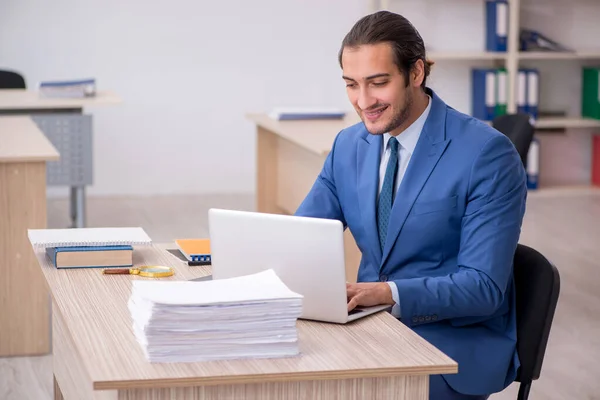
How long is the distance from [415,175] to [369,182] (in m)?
0.13

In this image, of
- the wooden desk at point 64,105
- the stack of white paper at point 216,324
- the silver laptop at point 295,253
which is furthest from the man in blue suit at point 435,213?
the wooden desk at point 64,105

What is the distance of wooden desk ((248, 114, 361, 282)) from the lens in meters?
4.48

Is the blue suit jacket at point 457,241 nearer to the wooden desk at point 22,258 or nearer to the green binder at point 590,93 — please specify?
the wooden desk at point 22,258

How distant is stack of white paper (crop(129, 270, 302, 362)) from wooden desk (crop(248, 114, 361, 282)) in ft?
7.66

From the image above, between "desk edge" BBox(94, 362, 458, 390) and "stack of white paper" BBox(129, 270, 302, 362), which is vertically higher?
"stack of white paper" BBox(129, 270, 302, 362)

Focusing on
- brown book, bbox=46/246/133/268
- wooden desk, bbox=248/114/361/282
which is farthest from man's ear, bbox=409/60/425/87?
wooden desk, bbox=248/114/361/282

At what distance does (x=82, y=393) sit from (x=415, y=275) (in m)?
0.78

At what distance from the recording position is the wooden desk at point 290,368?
1.58m

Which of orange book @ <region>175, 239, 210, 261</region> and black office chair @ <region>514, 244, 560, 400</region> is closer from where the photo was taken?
black office chair @ <region>514, 244, 560, 400</region>

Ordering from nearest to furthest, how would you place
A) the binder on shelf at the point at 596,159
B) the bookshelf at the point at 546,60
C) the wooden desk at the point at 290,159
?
1. the wooden desk at the point at 290,159
2. the bookshelf at the point at 546,60
3. the binder on shelf at the point at 596,159

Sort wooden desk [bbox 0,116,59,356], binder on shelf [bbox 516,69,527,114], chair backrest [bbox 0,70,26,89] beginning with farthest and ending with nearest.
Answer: binder on shelf [bbox 516,69,527,114] < chair backrest [bbox 0,70,26,89] < wooden desk [bbox 0,116,59,356]

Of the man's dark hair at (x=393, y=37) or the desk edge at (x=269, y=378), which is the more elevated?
the man's dark hair at (x=393, y=37)

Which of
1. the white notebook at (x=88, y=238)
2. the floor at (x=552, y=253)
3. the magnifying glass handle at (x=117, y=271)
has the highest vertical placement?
the white notebook at (x=88, y=238)

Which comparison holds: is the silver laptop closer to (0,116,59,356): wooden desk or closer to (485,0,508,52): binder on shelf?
(0,116,59,356): wooden desk
